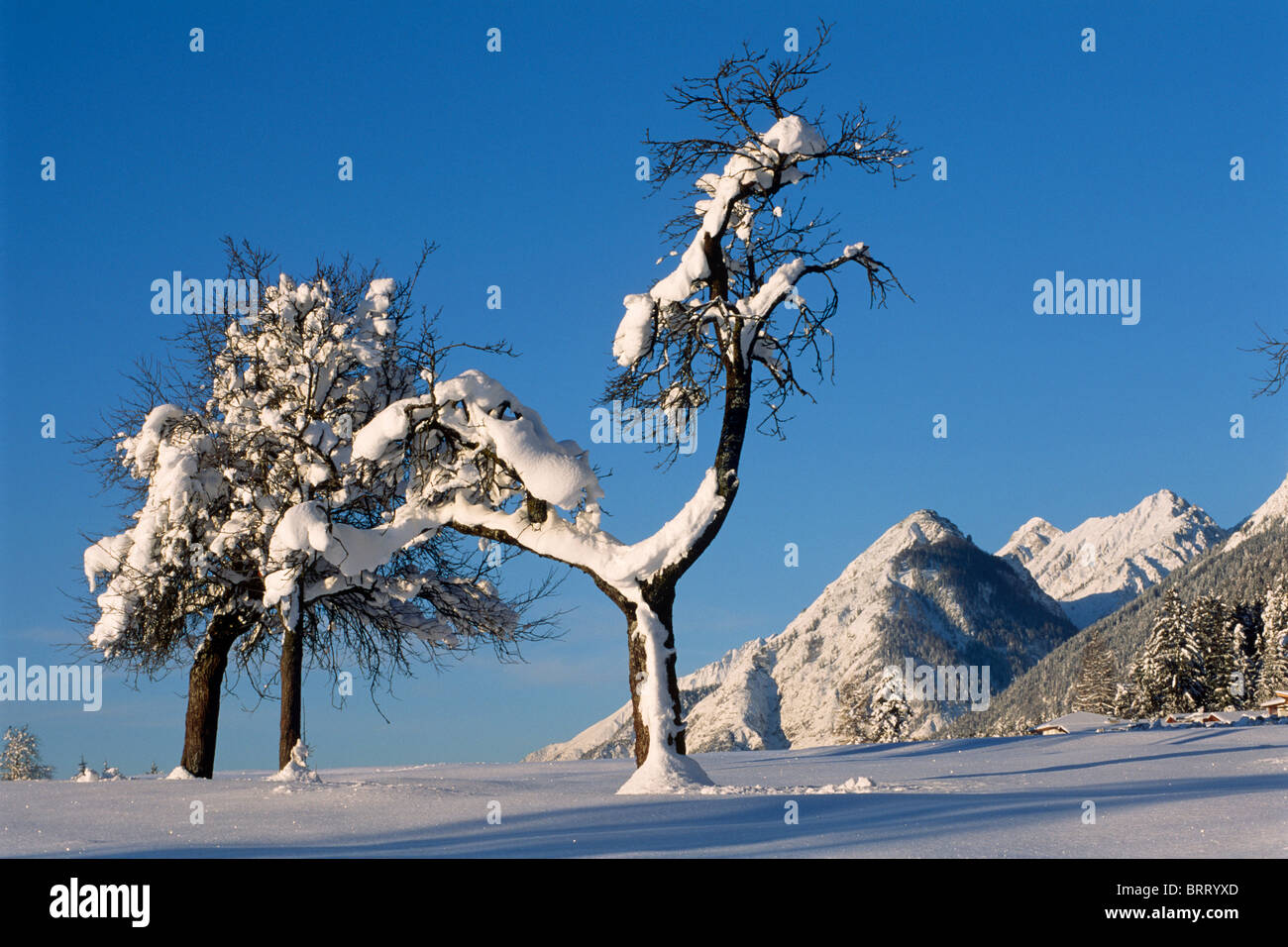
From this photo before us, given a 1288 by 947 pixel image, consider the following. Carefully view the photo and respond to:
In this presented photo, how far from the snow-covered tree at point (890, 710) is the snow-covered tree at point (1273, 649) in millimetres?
19575

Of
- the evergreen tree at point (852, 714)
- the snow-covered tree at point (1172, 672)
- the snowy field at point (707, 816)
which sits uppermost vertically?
the snowy field at point (707, 816)

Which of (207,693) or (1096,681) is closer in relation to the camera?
(207,693)

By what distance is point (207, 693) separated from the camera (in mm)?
19500

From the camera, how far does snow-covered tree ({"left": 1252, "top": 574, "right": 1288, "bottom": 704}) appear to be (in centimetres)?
6097

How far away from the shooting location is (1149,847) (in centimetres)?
912

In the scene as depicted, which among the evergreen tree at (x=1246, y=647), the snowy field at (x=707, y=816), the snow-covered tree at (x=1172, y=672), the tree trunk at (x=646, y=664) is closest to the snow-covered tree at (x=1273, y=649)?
the evergreen tree at (x=1246, y=647)

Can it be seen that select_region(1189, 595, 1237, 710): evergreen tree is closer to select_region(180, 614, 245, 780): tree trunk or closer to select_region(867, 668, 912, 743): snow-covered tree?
select_region(867, 668, 912, 743): snow-covered tree

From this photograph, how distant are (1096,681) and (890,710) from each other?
20.9 metres

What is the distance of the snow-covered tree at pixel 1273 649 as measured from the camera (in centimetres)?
6097

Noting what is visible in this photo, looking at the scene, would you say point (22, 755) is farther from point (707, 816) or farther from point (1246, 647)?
point (1246, 647)

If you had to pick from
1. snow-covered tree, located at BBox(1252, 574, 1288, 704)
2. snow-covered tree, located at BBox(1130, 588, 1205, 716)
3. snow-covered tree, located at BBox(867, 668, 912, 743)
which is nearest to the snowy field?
snow-covered tree, located at BBox(867, 668, 912, 743)

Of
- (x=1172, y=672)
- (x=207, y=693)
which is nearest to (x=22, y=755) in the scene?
(x=207, y=693)

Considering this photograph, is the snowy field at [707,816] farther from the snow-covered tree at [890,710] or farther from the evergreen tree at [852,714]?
the evergreen tree at [852,714]
